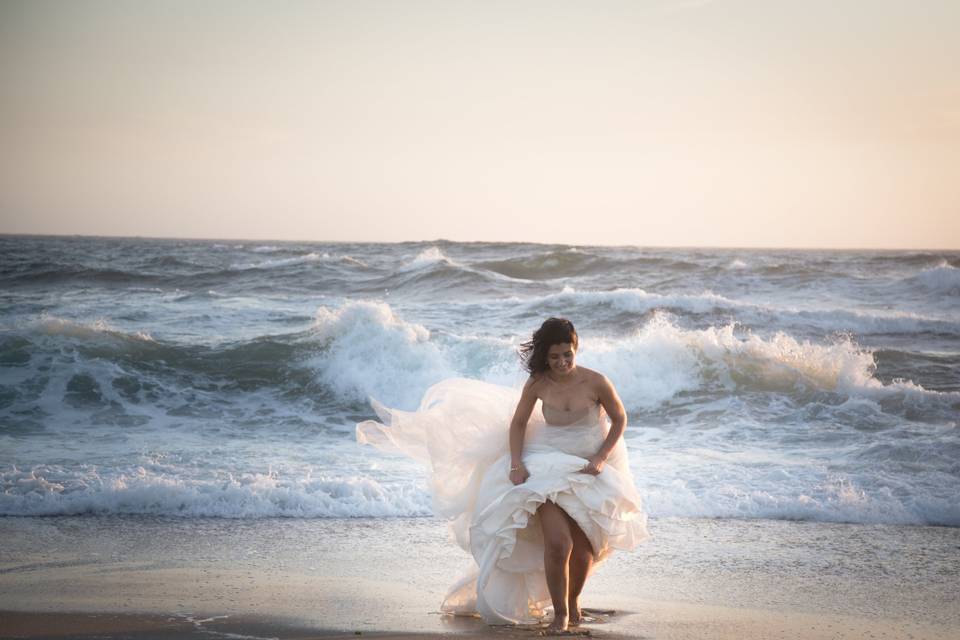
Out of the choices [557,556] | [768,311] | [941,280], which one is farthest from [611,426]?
[941,280]

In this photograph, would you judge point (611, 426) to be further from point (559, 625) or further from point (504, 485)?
point (559, 625)

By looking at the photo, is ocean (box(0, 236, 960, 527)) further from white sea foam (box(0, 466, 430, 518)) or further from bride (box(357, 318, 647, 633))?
bride (box(357, 318, 647, 633))

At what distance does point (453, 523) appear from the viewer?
516 cm

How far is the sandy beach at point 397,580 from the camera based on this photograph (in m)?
4.93

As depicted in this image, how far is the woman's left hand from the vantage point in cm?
464

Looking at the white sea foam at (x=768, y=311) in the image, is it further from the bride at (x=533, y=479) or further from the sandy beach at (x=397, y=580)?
the bride at (x=533, y=479)

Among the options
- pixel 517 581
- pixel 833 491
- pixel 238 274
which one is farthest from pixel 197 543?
pixel 238 274

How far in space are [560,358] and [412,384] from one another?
35.1ft

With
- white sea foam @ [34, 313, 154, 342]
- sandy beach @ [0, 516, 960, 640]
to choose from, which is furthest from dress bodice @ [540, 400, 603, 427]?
white sea foam @ [34, 313, 154, 342]

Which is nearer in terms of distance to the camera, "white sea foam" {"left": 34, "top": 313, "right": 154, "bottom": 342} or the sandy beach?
the sandy beach

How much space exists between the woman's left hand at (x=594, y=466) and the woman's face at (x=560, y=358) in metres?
0.50

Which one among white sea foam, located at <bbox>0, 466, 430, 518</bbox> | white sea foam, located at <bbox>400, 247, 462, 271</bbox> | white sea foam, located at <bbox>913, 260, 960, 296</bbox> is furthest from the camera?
white sea foam, located at <bbox>400, 247, 462, 271</bbox>

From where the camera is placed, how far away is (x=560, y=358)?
15.7 feet

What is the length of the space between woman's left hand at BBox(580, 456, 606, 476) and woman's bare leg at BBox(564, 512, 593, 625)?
25 cm
